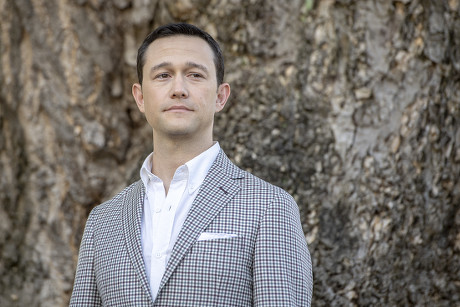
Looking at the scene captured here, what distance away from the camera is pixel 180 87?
2141mm

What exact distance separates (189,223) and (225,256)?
160 mm

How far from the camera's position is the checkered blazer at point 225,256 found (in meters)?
1.98

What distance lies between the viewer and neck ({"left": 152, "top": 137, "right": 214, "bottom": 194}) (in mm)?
2201

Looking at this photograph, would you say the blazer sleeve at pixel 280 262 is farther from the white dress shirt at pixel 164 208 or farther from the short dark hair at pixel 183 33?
the short dark hair at pixel 183 33

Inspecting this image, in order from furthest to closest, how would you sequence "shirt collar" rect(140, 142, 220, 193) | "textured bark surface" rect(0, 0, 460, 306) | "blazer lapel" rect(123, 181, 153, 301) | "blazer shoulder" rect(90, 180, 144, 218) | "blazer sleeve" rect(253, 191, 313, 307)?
"textured bark surface" rect(0, 0, 460, 306) → "blazer shoulder" rect(90, 180, 144, 218) → "shirt collar" rect(140, 142, 220, 193) → "blazer lapel" rect(123, 181, 153, 301) → "blazer sleeve" rect(253, 191, 313, 307)

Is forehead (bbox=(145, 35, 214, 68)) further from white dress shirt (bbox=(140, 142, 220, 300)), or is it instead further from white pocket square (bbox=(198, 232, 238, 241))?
white pocket square (bbox=(198, 232, 238, 241))

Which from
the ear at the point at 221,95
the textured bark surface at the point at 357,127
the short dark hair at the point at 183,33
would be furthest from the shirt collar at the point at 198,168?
the textured bark surface at the point at 357,127

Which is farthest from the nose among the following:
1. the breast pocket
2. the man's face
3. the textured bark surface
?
the textured bark surface

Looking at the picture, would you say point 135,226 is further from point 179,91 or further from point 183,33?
point 183,33

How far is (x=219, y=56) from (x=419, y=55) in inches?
51.4

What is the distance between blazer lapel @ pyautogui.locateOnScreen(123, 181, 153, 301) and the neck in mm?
113

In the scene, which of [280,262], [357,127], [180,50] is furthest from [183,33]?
[357,127]

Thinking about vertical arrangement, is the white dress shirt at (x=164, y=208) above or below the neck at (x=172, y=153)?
below

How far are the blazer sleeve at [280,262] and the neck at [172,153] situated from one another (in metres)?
0.34
